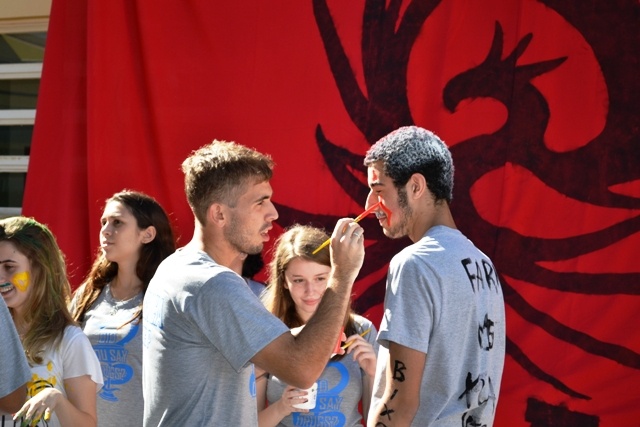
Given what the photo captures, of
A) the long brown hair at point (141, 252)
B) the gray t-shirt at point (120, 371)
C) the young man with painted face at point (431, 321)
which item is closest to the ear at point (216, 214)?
the young man with painted face at point (431, 321)

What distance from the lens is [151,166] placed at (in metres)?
4.72

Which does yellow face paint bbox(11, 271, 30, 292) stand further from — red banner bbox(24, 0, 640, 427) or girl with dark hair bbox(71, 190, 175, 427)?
red banner bbox(24, 0, 640, 427)

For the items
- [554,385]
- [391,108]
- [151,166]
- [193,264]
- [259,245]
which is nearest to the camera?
[193,264]

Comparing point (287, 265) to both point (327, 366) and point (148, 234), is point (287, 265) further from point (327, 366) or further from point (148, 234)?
point (148, 234)

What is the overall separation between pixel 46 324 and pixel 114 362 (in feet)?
2.28

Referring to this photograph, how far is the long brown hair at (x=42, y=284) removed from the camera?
9.84ft

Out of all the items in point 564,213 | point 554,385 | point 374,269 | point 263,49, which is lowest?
point 554,385

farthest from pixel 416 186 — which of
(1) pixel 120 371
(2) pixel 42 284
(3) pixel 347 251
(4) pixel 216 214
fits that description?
(1) pixel 120 371

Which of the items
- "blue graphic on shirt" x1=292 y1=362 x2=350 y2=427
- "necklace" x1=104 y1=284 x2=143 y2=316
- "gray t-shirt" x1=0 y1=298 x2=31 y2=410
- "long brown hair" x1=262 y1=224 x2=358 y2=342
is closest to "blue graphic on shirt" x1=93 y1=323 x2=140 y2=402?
"necklace" x1=104 y1=284 x2=143 y2=316

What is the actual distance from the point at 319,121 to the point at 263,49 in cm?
48

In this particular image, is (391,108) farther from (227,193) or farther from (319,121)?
(227,193)

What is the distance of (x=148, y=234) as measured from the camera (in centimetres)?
398

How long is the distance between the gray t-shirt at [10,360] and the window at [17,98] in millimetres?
3270

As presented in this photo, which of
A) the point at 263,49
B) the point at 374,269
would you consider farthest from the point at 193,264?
the point at 263,49
